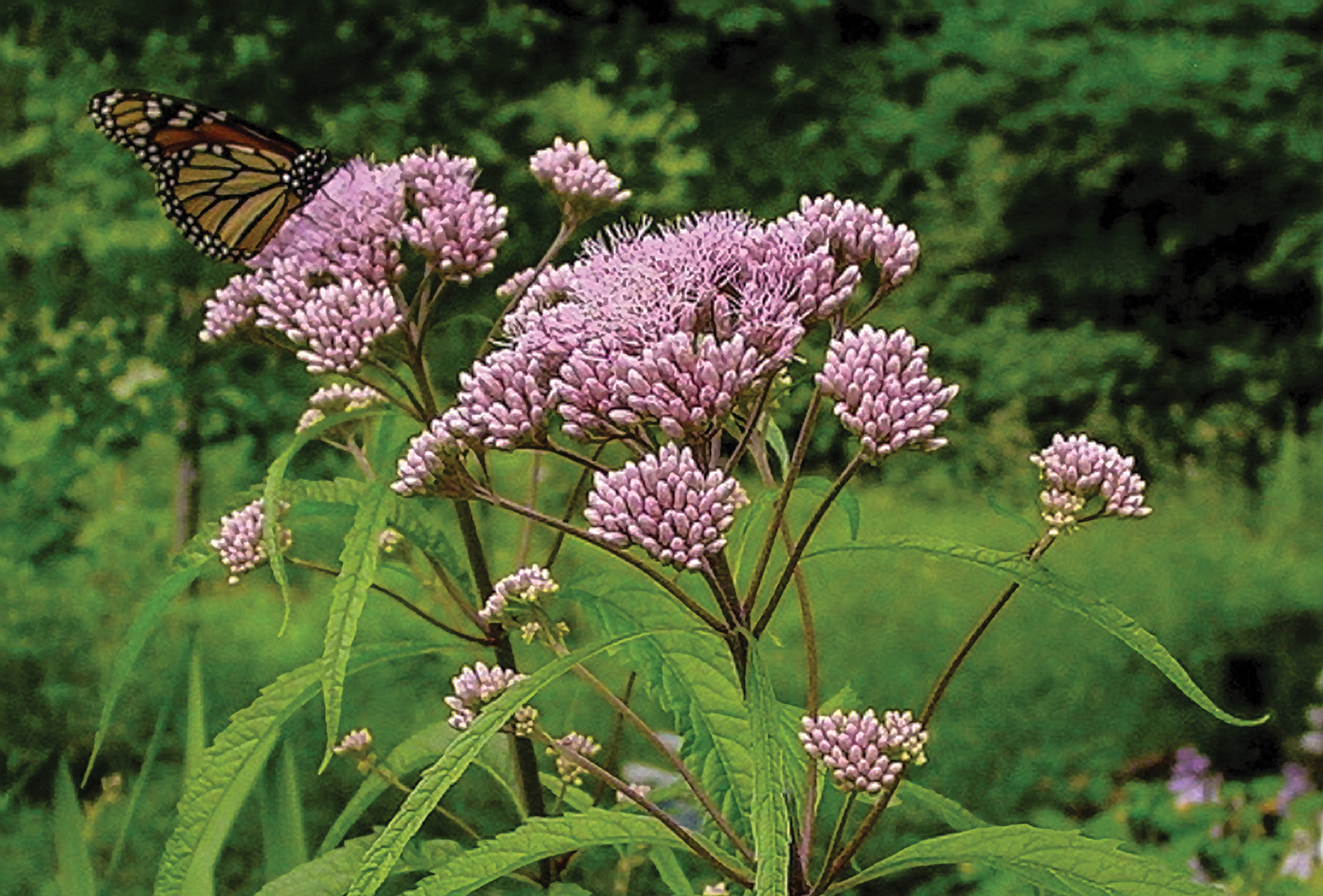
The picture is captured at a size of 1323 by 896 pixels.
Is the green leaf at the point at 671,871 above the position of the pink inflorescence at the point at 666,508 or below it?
below

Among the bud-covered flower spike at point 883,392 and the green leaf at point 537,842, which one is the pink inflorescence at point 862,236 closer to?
the bud-covered flower spike at point 883,392

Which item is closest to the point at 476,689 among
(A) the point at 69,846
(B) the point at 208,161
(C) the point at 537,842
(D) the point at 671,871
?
(C) the point at 537,842

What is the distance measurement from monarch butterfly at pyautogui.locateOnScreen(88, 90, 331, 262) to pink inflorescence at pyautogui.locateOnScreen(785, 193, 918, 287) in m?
0.73

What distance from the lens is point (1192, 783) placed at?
3721 mm

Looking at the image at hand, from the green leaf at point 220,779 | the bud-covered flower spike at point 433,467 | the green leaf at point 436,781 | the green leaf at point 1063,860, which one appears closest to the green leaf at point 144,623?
the green leaf at point 220,779

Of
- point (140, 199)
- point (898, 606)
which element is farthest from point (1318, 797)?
point (140, 199)

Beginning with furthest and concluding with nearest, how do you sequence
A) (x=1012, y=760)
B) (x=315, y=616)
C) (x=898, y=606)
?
(x=898, y=606)
(x=315, y=616)
(x=1012, y=760)

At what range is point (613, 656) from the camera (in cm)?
134

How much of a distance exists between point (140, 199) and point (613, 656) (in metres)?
2.89

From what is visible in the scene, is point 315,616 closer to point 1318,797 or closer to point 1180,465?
point 1318,797

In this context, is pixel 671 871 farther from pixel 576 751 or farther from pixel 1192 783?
pixel 1192 783

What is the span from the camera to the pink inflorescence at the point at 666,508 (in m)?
0.98

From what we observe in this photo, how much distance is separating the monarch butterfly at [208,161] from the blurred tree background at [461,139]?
0.67 meters

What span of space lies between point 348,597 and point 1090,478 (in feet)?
1.85
